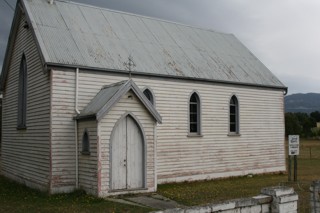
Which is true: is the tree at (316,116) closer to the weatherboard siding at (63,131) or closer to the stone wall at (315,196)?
the weatherboard siding at (63,131)

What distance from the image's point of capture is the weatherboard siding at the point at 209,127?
755 inches

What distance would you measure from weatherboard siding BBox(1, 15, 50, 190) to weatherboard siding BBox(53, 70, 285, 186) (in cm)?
132

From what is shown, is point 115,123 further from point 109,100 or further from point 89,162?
point 89,162

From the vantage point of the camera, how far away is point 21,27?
2067 cm

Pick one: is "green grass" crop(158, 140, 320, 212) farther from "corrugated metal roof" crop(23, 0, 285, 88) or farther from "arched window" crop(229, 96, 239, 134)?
"corrugated metal roof" crop(23, 0, 285, 88)

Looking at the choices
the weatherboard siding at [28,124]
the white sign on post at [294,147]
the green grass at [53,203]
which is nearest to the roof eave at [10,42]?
the weatherboard siding at [28,124]

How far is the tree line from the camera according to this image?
96.6 m

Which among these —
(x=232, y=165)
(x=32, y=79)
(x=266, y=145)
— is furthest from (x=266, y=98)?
(x=32, y=79)

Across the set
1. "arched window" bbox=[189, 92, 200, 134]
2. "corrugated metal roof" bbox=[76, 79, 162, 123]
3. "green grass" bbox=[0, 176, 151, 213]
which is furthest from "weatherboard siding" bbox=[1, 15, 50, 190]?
"arched window" bbox=[189, 92, 200, 134]

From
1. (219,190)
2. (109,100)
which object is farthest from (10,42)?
(219,190)

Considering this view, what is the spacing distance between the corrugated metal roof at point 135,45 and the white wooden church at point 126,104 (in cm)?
7

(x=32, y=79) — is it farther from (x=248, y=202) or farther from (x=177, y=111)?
(x=248, y=202)

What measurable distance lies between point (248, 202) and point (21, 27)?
53.0 ft

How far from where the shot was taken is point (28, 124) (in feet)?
63.6
